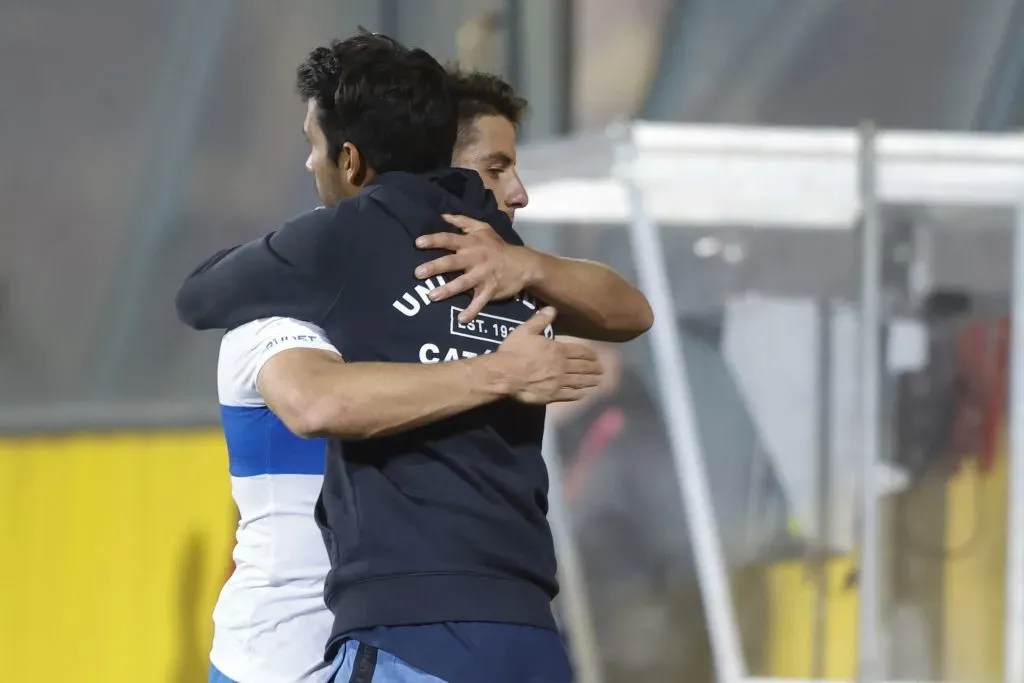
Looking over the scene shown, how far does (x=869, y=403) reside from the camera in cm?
470

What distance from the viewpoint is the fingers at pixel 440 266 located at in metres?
1.59

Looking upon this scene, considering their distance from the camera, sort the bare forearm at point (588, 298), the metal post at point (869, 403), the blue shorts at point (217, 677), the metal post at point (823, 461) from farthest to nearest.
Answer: the metal post at point (823, 461) → the metal post at point (869, 403) → the blue shorts at point (217, 677) → the bare forearm at point (588, 298)

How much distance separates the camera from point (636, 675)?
5.82 meters

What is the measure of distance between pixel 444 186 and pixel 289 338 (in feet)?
0.85

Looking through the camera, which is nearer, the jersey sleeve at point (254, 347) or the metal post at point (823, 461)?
the jersey sleeve at point (254, 347)

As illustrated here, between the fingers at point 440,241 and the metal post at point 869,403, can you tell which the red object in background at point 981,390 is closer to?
the metal post at point 869,403

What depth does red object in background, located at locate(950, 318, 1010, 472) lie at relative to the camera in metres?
5.06

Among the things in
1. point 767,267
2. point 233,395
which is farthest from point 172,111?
point 233,395

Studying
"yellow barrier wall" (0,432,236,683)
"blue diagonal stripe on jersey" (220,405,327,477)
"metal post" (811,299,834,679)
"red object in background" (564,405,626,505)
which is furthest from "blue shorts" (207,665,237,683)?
"red object in background" (564,405,626,505)

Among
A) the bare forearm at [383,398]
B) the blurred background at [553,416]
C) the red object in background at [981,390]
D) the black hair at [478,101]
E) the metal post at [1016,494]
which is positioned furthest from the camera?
the red object in background at [981,390]

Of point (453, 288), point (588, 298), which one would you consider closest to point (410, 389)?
point (453, 288)

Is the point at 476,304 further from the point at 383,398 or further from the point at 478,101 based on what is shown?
the point at 478,101

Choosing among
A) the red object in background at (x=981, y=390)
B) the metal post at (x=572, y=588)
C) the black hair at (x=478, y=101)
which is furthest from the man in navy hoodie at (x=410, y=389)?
the metal post at (x=572, y=588)

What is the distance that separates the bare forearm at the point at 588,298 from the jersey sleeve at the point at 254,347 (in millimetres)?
289
